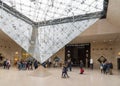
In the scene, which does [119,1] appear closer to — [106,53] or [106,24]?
[106,24]

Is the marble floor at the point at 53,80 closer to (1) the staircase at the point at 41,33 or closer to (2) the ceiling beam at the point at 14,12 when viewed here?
(1) the staircase at the point at 41,33

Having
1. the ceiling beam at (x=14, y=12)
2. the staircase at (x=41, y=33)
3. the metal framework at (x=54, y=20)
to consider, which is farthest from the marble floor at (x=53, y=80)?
the ceiling beam at (x=14, y=12)

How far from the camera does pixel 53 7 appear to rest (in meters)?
16.8

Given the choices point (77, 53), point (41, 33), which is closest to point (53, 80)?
point (41, 33)

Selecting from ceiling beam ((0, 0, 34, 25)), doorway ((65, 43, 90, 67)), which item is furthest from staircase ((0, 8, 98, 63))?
doorway ((65, 43, 90, 67))

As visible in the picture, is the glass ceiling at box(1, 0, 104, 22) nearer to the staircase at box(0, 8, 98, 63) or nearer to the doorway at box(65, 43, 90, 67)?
the staircase at box(0, 8, 98, 63)

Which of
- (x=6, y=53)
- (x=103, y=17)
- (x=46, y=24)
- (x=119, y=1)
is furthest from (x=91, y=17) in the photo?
(x=6, y=53)

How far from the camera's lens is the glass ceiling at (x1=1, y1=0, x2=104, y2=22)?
15.7 m

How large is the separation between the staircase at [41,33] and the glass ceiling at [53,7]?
1.08 metres

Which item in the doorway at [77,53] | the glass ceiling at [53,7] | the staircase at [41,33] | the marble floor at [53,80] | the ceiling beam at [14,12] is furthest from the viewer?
the doorway at [77,53]

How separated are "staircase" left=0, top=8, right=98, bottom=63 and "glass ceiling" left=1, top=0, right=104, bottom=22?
1.08 m

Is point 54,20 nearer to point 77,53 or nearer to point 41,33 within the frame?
point 41,33

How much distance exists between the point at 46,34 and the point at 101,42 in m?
11.4

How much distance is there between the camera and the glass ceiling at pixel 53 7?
51.4 feet
